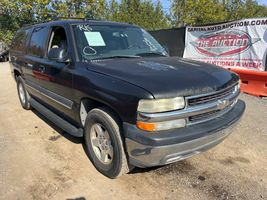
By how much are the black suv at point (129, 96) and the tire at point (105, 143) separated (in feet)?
0.04

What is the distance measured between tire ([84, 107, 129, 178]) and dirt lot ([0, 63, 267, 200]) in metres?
0.17

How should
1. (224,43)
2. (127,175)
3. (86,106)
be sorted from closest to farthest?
(127,175), (86,106), (224,43)

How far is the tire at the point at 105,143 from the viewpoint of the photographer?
289 centimetres

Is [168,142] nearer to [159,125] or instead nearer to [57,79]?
[159,125]

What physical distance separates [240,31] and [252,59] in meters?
0.99

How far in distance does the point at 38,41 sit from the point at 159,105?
323cm

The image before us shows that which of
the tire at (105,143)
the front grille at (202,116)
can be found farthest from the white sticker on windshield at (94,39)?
the front grille at (202,116)

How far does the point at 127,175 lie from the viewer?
335cm

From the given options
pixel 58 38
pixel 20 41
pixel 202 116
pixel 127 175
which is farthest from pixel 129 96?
pixel 20 41

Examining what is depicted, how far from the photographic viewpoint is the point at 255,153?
3.88 meters

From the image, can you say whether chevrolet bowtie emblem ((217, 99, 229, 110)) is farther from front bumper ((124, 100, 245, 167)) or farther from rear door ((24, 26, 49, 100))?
rear door ((24, 26, 49, 100))

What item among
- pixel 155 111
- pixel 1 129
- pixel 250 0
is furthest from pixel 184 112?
pixel 250 0

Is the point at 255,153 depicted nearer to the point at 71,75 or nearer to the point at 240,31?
the point at 71,75

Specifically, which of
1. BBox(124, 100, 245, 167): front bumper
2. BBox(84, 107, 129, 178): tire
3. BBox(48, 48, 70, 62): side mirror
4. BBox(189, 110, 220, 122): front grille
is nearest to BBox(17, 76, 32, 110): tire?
BBox(48, 48, 70, 62): side mirror
